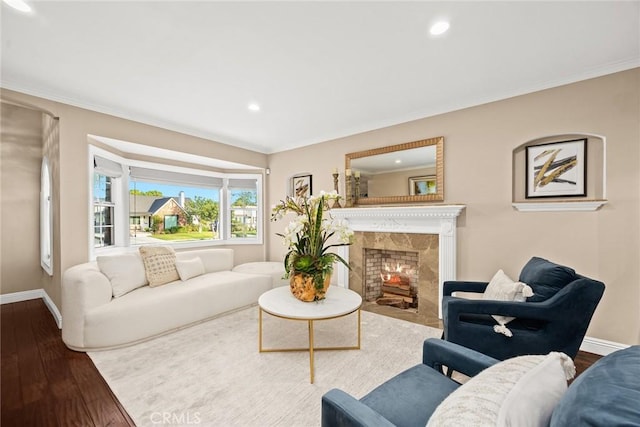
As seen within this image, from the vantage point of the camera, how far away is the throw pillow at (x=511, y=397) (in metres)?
0.64

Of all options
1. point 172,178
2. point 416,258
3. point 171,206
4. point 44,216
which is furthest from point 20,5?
point 416,258

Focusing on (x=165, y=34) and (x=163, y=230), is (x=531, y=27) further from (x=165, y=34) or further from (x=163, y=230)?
(x=163, y=230)

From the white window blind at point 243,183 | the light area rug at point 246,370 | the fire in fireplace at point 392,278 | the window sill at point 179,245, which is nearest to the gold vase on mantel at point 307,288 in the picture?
→ the light area rug at point 246,370

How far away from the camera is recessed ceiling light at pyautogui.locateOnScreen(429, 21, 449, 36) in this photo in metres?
1.79

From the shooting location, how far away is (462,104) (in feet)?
9.93

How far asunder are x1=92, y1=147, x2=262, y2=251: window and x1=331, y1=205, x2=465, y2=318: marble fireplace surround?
2.04 metres

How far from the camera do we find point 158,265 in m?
3.22

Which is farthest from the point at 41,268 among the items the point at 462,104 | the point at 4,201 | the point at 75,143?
the point at 462,104

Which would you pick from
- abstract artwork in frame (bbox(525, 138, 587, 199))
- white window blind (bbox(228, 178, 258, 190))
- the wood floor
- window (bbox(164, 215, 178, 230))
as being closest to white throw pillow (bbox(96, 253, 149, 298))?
the wood floor

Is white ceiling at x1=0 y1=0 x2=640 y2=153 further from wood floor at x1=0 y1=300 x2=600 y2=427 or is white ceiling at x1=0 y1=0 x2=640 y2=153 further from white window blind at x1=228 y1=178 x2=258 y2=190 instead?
wood floor at x1=0 y1=300 x2=600 y2=427

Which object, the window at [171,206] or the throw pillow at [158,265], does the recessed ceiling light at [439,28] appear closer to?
the throw pillow at [158,265]

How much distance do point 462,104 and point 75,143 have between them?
441 centimetres

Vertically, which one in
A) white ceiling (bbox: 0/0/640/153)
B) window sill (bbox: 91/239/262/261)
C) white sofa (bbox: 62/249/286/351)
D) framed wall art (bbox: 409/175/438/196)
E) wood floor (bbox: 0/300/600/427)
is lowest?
wood floor (bbox: 0/300/600/427)

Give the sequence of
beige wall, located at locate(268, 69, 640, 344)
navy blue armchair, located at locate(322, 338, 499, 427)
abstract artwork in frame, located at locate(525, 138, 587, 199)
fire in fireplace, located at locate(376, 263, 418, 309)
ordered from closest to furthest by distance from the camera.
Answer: navy blue armchair, located at locate(322, 338, 499, 427) < beige wall, located at locate(268, 69, 640, 344) < abstract artwork in frame, located at locate(525, 138, 587, 199) < fire in fireplace, located at locate(376, 263, 418, 309)
